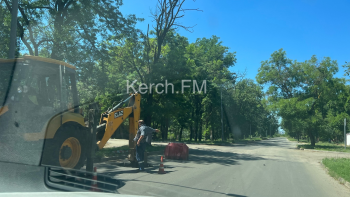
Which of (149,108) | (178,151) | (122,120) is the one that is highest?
(149,108)

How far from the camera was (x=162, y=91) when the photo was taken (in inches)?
828

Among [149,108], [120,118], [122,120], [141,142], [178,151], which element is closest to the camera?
[141,142]

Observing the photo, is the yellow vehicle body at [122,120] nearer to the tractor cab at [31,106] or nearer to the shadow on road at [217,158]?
the tractor cab at [31,106]

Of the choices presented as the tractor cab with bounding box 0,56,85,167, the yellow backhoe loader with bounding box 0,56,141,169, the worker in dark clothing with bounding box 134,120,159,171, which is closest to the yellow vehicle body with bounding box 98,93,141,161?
the worker in dark clothing with bounding box 134,120,159,171

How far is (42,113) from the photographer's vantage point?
6.87 metres

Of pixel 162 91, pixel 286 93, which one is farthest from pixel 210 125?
pixel 162 91

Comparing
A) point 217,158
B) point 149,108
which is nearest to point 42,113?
point 217,158

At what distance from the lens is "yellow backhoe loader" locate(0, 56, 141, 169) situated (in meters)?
6.39

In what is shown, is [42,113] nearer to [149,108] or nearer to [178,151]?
[178,151]

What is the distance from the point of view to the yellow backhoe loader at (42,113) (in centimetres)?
639

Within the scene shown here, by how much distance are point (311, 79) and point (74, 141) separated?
32707mm

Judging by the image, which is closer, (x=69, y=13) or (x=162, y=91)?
(x=69, y=13)

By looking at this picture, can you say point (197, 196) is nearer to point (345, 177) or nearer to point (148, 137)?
point (148, 137)

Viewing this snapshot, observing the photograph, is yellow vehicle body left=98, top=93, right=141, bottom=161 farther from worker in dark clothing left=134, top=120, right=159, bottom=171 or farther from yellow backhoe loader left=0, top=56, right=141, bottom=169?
yellow backhoe loader left=0, top=56, right=141, bottom=169
